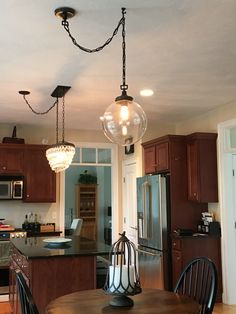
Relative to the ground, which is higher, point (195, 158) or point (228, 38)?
point (228, 38)

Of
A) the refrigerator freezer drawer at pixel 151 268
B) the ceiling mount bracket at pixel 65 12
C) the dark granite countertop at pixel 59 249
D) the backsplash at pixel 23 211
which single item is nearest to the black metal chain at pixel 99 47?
the ceiling mount bracket at pixel 65 12

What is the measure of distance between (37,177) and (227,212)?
3.24 m

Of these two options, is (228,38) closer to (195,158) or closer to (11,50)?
(11,50)

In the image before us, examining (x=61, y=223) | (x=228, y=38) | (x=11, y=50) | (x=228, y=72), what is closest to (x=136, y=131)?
(x=228, y=38)

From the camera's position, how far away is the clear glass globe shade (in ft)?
9.00

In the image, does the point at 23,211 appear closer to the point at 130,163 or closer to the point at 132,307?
the point at 130,163

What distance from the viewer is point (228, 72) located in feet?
14.0

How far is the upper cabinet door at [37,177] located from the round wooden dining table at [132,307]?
4.49 m

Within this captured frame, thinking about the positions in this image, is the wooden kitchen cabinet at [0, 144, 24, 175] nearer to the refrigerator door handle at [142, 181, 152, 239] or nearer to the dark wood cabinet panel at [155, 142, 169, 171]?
the refrigerator door handle at [142, 181, 152, 239]

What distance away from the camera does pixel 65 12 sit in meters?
2.84

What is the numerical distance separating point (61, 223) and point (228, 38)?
4914mm

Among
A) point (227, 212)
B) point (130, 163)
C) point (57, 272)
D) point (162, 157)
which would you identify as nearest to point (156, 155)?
point (162, 157)

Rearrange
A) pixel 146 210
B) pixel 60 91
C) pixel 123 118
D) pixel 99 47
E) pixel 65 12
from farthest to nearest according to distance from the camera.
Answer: pixel 146 210, pixel 60 91, pixel 99 47, pixel 65 12, pixel 123 118

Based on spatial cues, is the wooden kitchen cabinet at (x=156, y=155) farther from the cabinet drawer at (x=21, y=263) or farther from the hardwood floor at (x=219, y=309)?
the cabinet drawer at (x=21, y=263)
